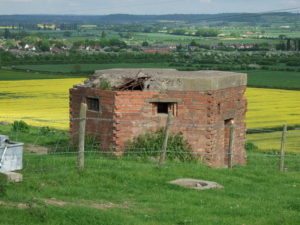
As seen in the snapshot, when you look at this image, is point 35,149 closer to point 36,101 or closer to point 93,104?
point 93,104

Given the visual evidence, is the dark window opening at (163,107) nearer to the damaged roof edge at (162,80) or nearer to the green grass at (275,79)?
the damaged roof edge at (162,80)

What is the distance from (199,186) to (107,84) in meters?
5.89

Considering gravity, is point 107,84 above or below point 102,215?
above

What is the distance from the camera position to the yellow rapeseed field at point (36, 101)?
3288 cm

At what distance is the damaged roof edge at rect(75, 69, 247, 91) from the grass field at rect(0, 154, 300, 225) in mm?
2915

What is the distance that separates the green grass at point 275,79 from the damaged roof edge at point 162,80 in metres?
38.1

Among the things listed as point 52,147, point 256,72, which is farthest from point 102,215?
point 256,72

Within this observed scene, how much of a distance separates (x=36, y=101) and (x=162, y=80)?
87.1 feet

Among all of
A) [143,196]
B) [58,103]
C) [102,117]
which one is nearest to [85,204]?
[143,196]

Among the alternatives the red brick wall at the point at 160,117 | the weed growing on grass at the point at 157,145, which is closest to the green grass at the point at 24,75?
the red brick wall at the point at 160,117

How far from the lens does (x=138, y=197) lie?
1023 cm

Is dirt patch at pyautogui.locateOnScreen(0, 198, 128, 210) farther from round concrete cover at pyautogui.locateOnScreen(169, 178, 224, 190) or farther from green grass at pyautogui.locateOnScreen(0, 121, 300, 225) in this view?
round concrete cover at pyautogui.locateOnScreen(169, 178, 224, 190)

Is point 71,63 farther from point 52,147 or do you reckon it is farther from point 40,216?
point 40,216

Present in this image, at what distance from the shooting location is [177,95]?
52.0 feet
